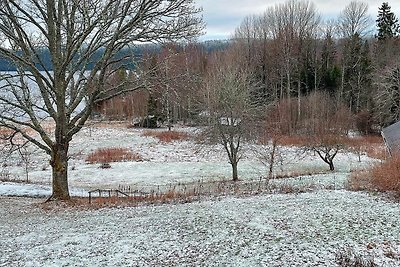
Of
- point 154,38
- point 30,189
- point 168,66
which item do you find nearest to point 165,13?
point 154,38

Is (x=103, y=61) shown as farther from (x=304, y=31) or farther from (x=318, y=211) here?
(x=304, y=31)

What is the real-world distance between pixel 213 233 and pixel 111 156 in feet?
80.3

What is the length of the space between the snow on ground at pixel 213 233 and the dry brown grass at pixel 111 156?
19468 mm

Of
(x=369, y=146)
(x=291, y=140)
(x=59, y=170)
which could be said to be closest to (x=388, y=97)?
(x=369, y=146)

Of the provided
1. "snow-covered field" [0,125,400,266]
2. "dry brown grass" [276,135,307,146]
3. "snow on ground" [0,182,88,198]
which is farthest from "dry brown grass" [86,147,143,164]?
"snow-covered field" [0,125,400,266]

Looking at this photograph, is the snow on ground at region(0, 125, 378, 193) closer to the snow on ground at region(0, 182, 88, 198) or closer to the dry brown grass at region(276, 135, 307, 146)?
the dry brown grass at region(276, 135, 307, 146)

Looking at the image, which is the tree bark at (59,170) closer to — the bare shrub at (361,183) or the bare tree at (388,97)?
the bare shrub at (361,183)

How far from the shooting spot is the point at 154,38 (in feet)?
43.3

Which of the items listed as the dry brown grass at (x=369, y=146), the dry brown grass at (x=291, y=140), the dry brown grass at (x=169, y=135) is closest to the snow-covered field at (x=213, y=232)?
the dry brown grass at (x=369, y=146)

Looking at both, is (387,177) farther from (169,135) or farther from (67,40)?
(169,135)

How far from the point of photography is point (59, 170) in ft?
44.7

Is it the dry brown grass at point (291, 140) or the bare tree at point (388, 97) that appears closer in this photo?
the dry brown grass at point (291, 140)

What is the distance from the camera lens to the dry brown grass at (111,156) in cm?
3130

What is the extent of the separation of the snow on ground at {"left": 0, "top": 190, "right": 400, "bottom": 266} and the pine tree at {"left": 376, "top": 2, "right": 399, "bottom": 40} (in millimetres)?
51288
